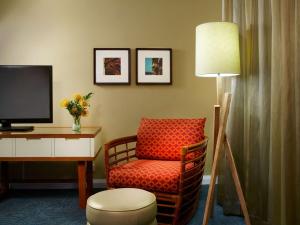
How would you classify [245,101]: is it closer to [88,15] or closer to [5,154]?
[88,15]

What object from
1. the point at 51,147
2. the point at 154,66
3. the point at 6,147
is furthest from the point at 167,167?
the point at 6,147

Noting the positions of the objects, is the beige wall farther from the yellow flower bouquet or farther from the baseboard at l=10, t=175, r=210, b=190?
the yellow flower bouquet

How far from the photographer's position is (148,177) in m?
2.26

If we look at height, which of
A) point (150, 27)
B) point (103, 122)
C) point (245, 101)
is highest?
point (150, 27)

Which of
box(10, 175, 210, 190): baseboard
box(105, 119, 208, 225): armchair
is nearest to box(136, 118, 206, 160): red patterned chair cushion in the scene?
box(105, 119, 208, 225): armchair

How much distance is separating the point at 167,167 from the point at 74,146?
896mm

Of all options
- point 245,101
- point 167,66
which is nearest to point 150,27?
point 167,66

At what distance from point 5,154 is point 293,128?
2383 mm

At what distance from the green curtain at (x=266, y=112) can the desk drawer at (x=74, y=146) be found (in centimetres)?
121

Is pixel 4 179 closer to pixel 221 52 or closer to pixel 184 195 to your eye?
pixel 184 195

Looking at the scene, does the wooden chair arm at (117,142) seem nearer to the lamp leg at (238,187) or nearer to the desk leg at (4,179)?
the lamp leg at (238,187)

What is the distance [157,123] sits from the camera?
2.86m

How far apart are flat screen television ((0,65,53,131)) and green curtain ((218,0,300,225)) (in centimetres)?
169

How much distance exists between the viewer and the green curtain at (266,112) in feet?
6.17
